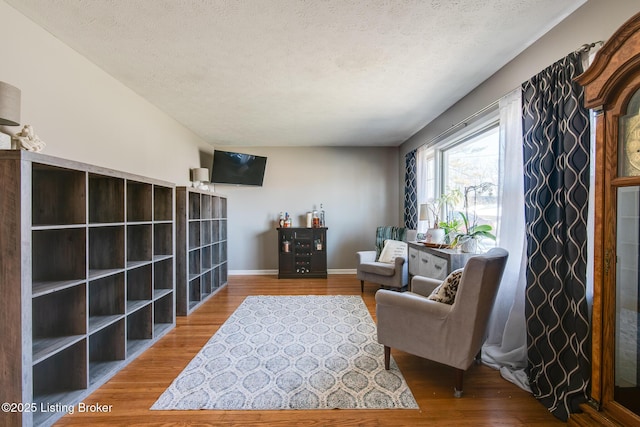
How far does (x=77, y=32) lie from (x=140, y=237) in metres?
1.65

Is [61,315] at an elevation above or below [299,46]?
below

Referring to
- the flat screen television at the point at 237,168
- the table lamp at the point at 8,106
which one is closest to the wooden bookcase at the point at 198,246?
the flat screen television at the point at 237,168

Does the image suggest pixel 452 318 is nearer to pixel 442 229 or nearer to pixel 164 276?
pixel 442 229

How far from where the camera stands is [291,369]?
204cm

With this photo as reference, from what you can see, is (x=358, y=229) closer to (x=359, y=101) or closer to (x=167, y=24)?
(x=359, y=101)

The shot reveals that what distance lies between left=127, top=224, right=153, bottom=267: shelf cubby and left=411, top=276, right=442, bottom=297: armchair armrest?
250 centimetres

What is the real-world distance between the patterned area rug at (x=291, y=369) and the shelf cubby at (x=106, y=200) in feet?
4.45

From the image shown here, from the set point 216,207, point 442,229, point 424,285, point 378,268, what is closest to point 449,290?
point 424,285

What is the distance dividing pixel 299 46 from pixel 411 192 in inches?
118

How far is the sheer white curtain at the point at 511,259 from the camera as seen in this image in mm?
2016

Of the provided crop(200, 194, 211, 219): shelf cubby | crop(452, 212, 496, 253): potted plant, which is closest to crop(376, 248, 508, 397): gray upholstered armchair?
crop(452, 212, 496, 253): potted plant

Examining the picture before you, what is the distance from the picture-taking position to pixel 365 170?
524 centimetres

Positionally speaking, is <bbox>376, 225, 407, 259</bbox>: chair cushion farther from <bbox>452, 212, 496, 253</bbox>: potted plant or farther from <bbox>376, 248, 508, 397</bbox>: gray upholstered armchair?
<bbox>376, 248, 508, 397</bbox>: gray upholstered armchair

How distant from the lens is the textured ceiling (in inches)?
66.0
